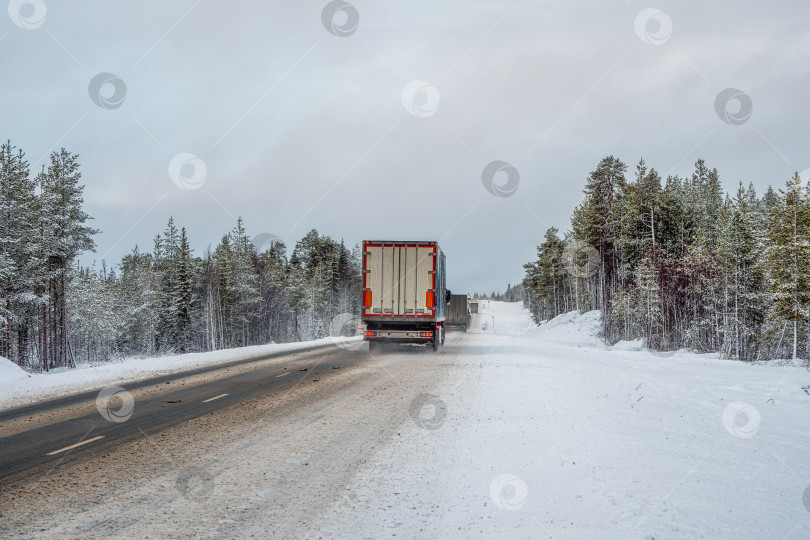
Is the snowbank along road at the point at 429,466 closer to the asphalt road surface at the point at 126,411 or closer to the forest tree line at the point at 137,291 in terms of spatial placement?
the asphalt road surface at the point at 126,411

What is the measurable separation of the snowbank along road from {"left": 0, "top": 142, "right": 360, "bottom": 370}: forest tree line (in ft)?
77.3

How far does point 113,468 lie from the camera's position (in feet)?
17.9

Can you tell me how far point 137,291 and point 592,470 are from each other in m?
68.3

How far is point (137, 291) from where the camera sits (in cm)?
6244

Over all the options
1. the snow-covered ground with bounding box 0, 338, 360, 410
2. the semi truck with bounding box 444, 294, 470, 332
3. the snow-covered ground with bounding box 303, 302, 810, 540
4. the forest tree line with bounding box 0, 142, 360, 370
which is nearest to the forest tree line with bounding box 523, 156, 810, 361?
the semi truck with bounding box 444, 294, 470, 332

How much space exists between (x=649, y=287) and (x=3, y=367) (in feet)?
117

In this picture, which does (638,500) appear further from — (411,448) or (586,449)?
(411,448)

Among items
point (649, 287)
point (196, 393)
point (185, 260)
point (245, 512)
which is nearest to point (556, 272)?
point (649, 287)

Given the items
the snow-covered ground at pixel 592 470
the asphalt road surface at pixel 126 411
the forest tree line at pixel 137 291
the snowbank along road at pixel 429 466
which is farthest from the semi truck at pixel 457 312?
the snow-covered ground at pixel 592 470

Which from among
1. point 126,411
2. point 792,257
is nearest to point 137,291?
point 126,411

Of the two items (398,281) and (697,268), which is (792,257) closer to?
(697,268)

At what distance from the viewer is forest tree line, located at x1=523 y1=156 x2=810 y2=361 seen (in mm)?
25188

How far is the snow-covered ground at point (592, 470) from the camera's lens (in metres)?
3.88

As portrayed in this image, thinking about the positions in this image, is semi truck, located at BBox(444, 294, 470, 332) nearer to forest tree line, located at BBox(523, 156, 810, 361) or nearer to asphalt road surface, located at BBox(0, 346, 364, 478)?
forest tree line, located at BBox(523, 156, 810, 361)
